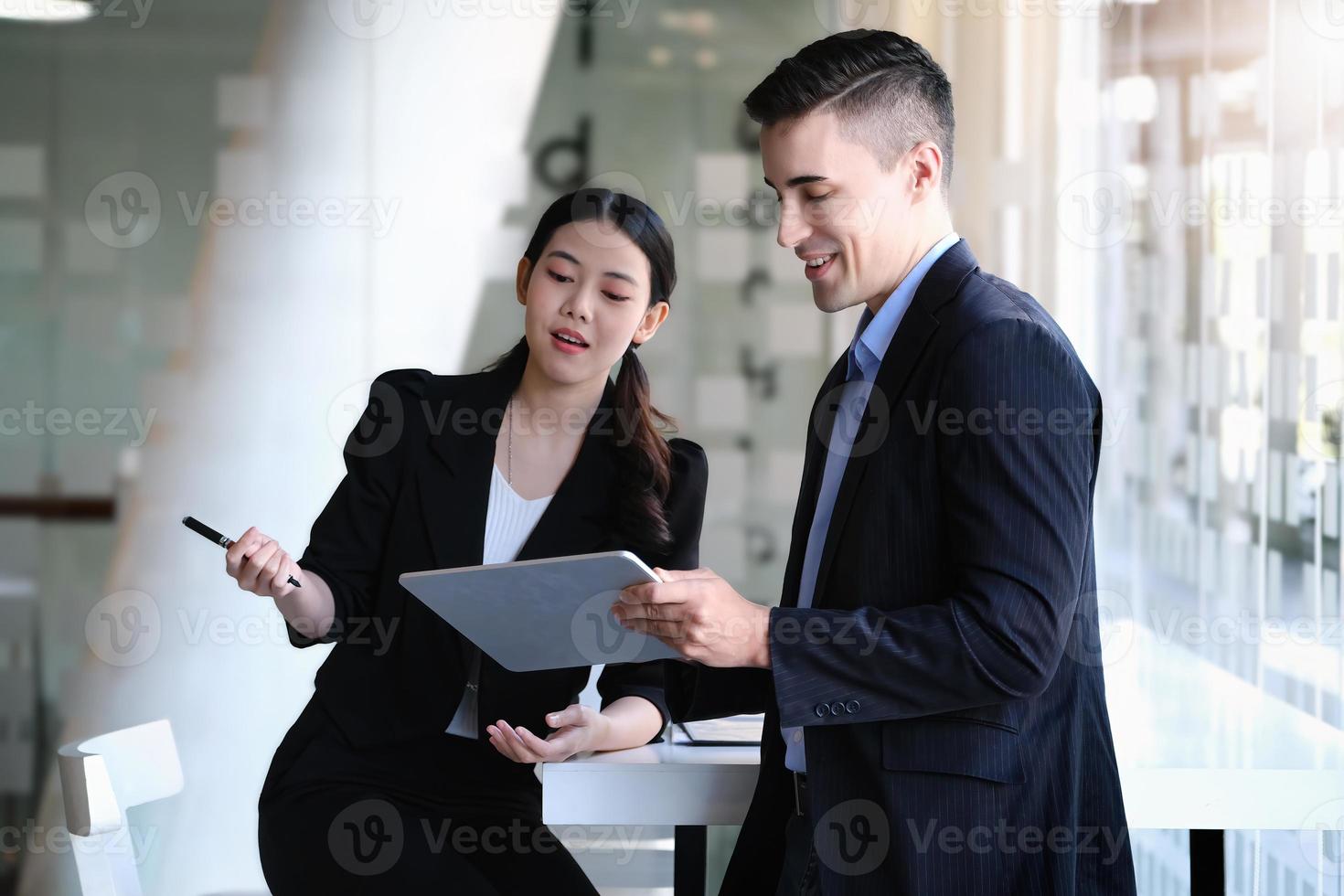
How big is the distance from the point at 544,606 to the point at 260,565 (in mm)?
463

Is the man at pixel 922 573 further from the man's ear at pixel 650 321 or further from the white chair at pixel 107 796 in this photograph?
the white chair at pixel 107 796

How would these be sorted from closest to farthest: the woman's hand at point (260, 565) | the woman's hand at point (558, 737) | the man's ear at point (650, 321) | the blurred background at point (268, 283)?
the woman's hand at point (558, 737) < the woman's hand at point (260, 565) < the man's ear at point (650, 321) < the blurred background at point (268, 283)

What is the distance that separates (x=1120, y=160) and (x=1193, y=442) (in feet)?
2.50

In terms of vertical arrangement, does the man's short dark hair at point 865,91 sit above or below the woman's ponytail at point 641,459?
above

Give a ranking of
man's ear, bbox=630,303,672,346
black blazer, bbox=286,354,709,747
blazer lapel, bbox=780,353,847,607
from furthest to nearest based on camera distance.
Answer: man's ear, bbox=630,303,672,346
black blazer, bbox=286,354,709,747
blazer lapel, bbox=780,353,847,607

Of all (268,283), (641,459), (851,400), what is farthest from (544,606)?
(268,283)

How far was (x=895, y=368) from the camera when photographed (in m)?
1.21

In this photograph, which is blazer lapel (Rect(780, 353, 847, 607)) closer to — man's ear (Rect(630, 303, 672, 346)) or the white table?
the white table

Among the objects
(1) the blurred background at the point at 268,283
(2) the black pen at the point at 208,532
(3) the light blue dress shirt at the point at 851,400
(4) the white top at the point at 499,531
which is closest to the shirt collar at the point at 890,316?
(3) the light blue dress shirt at the point at 851,400

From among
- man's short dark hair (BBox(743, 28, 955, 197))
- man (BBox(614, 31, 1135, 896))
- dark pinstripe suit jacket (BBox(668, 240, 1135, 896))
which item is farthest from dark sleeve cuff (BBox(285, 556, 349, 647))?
man's short dark hair (BBox(743, 28, 955, 197))

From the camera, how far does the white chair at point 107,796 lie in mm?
1512

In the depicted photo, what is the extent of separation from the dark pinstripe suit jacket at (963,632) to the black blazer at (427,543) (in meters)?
0.54

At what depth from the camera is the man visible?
3.60ft

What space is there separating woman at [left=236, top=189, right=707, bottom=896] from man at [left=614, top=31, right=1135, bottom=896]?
0.45 meters
